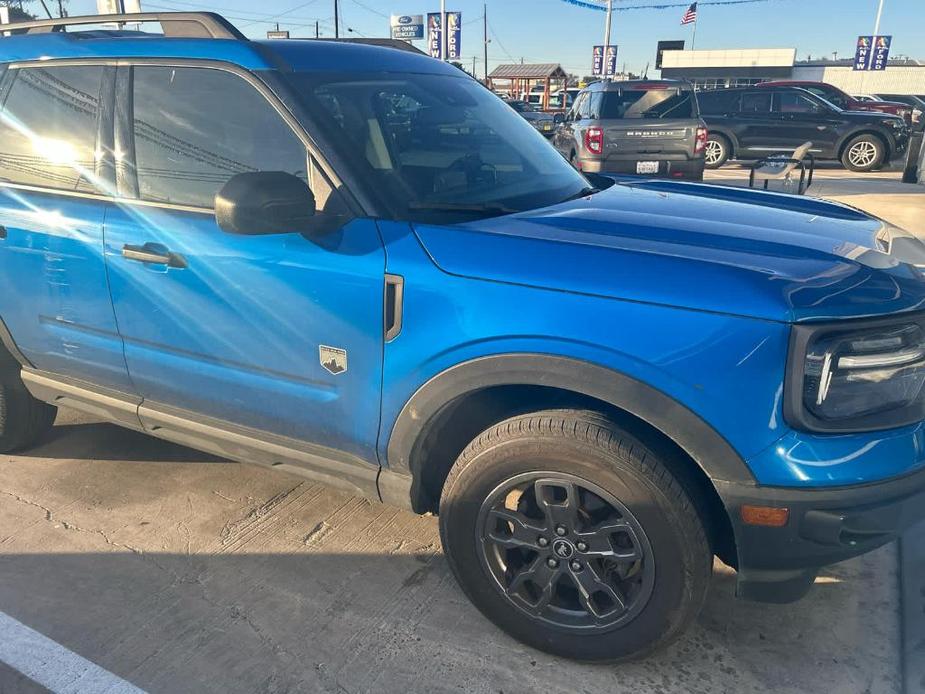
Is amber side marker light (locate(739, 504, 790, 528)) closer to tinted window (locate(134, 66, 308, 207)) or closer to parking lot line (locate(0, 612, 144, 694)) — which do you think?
tinted window (locate(134, 66, 308, 207))

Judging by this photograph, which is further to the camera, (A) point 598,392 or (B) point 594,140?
(B) point 594,140

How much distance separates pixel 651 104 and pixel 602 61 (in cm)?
3590

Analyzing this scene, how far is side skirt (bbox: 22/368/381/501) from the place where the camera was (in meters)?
2.55

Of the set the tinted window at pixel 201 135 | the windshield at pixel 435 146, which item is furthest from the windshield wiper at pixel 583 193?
the tinted window at pixel 201 135

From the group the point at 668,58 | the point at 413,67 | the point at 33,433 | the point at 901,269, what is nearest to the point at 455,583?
the point at 901,269

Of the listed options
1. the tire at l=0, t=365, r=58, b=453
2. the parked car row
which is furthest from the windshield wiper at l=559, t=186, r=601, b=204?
the parked car row

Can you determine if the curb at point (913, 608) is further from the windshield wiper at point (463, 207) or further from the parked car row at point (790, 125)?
the parked car row at point (790, 125)

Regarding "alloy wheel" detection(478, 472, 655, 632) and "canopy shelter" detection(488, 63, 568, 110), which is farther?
"canopy shelter" detection(488, 63, 568, 110)

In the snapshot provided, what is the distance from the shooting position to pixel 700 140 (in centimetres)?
971

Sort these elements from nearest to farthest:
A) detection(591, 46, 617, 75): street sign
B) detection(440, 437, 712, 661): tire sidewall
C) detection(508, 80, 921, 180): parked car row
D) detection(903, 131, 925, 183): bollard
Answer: detection(440, 437, 712, 661): tire sidewall → detection(903, 131, 925, 183): bollard → detection(508, 80, 921, 180): parked car row → detection(591, 46, 617, 75): street sign

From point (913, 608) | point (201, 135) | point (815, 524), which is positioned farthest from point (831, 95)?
point (815, 524)

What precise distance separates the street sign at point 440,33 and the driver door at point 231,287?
3314 centimetres

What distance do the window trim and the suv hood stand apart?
30cm

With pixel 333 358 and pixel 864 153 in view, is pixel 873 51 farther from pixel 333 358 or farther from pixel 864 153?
pixel 333 358
